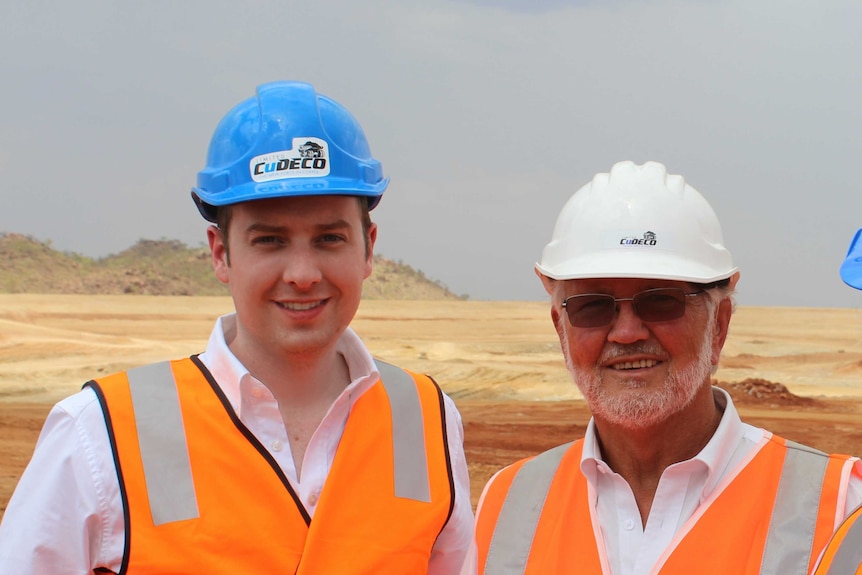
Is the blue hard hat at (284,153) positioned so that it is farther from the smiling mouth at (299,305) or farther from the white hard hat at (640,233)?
the white hard hat at (640,233)

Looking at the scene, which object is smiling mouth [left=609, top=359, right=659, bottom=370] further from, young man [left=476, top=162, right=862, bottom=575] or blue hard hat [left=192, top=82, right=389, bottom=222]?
blue hard hat [left=192, top=82, right=389, bottom=222]

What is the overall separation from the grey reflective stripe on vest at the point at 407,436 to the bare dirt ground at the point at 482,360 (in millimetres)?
7453

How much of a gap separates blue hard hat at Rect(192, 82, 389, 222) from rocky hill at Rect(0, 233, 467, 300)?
36.3m

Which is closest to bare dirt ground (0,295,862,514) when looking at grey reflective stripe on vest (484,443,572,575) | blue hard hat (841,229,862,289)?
grey reflective stripe on vest (484,443,572,575)

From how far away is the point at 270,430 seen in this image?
9.18ft

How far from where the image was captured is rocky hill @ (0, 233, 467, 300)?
40125mm

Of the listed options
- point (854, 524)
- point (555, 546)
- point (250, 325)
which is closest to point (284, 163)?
point (250, 325)

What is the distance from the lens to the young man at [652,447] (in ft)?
8.90

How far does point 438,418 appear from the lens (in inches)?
124

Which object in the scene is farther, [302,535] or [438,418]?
[438,418]

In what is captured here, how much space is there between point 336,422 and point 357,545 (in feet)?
1.25

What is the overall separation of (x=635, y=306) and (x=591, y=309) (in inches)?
5.3

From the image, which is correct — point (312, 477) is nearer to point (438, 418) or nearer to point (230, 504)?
point (230, 504)

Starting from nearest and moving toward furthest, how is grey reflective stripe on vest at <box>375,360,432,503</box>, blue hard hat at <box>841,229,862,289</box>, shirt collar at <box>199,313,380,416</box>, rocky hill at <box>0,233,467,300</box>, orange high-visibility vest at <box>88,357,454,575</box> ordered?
blue hard hat at <box>841,229,862,289</box> < orange high-visibility vest at <box>88,357,454,575</box> < shirt collar at <box>199,313,380,416</box> < grey reflective stripe on vest at <box>375,360,432,503</box> < rocky hill at <box>0,233,467,300</box>
